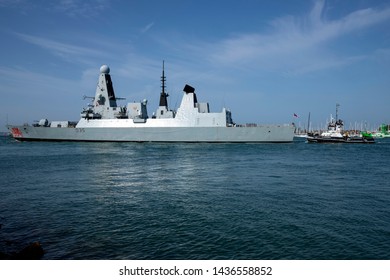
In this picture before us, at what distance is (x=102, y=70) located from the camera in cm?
4678

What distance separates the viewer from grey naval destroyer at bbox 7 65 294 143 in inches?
1588

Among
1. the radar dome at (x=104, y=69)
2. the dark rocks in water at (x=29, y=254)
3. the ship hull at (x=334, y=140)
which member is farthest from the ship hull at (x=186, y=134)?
the dark rocks in water at (x=29, y=254)

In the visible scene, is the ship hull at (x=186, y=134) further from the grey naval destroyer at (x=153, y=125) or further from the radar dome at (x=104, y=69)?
the radar dome at (x=104, y=69)

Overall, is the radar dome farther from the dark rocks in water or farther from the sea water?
A: the dark rocks in water

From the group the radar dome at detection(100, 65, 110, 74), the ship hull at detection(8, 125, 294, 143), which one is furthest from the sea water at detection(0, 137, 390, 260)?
the radar dome at detection(100, 65, 110, 74)

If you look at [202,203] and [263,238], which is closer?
[263,238]

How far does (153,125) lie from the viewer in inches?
1663

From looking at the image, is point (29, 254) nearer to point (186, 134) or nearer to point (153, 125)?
point (186, 134)

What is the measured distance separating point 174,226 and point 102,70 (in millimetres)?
43327

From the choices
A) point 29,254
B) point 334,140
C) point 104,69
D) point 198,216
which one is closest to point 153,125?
point 104,69

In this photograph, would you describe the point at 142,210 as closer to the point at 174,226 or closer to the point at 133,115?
the point at 174,226

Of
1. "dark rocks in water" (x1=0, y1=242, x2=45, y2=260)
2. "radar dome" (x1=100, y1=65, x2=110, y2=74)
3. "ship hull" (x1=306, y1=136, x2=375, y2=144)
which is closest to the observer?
"dark rocks in water" (x1=0, y1=242, x2=45, y2=260)

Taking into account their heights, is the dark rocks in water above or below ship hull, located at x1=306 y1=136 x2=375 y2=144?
below

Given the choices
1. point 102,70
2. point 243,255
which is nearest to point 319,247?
point 243,255
